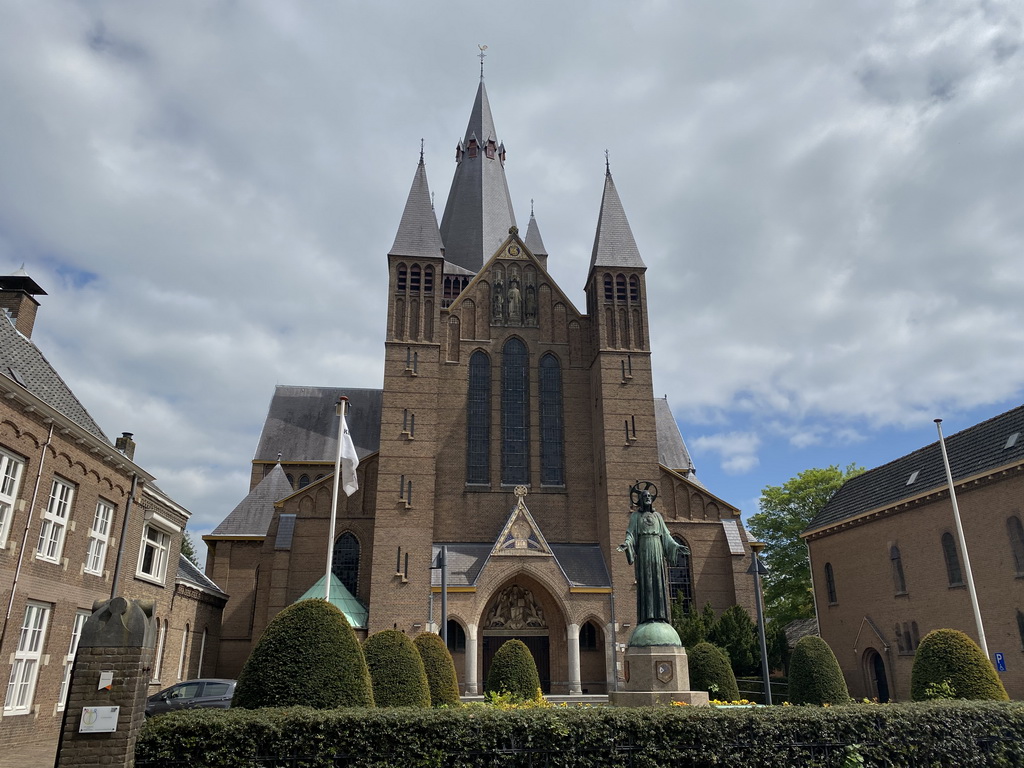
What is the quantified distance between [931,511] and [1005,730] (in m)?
18.6

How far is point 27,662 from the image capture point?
16.4 metres

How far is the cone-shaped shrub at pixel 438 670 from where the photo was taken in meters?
15.8

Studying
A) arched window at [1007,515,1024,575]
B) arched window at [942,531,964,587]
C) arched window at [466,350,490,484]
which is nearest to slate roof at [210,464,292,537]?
arched window at [466,350,490,484]

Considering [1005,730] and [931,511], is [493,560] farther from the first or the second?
[1005,730]

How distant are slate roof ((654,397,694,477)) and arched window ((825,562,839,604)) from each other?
11.0m

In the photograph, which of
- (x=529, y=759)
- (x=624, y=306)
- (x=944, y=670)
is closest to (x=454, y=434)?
(x=624, y=306)

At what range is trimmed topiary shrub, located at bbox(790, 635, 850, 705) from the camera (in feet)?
60.0

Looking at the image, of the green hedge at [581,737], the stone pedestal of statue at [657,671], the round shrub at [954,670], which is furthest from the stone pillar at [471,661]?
the green hedge at [581,737]

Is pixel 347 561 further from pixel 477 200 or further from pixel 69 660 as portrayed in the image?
pixel 477 200

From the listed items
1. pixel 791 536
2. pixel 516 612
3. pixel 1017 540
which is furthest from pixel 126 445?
pixel 791 536

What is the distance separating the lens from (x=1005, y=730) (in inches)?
404

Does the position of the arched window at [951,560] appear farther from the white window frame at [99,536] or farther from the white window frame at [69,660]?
the white window frame at [99,536]

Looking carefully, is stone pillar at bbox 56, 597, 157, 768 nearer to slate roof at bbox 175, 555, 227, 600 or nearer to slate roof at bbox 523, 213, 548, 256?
slate roof at bbox 175, 555, 227, 600

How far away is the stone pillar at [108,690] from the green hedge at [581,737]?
35cm
